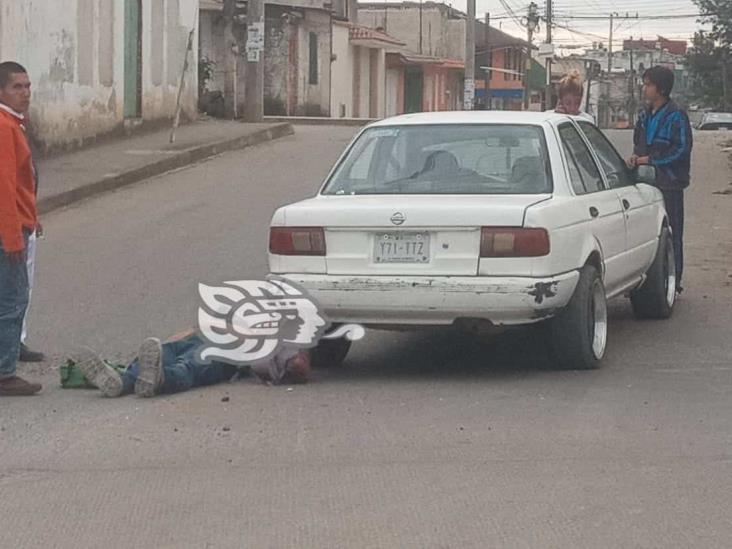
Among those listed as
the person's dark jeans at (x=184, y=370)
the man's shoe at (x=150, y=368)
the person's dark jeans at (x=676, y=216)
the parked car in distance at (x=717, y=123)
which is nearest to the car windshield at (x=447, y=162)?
the person's dark jeans at (x=184, y=370)

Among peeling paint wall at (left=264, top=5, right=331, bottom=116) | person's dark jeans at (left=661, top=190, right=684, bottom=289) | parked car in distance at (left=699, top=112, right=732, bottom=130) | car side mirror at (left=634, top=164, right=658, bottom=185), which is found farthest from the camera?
parked car in distance at (left=699, top=112, right=732, bottom=130)

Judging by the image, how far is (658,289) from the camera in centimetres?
1022

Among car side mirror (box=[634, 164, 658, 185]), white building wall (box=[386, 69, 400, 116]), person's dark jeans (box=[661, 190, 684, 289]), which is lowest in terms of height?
person's dark jeans (box=[661, 190, 684, 289])

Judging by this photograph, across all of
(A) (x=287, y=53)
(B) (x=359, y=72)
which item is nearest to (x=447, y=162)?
(A) (x=287, y=53)

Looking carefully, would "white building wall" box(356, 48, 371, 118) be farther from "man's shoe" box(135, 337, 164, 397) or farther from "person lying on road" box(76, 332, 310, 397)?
"man's shoe" box(135, 337, 164, 397)

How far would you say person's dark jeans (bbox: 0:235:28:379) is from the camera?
25.7ft

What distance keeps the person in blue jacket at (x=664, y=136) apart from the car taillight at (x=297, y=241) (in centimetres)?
343

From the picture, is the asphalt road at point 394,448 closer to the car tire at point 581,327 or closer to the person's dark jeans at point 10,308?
the car tire at point 581,327

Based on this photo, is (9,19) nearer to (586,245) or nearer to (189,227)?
(189,227)

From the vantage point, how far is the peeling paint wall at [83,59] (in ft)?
62.5

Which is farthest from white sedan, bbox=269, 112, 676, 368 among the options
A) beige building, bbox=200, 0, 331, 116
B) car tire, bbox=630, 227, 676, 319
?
beige building, bbox=200, 0, 331, 116

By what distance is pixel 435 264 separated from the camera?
7.83 meters

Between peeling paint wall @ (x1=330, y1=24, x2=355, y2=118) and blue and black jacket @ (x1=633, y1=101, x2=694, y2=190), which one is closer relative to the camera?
blue and black jacket @ (x1=633, y1=101, x2=694, y2=190)

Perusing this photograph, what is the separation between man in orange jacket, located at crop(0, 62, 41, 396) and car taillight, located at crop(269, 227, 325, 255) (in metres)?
1.43
